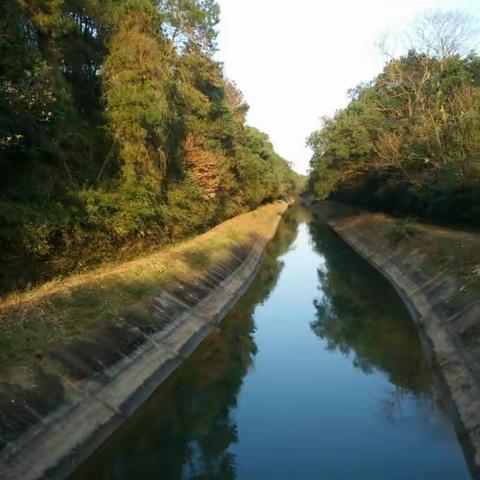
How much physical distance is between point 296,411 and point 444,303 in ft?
36.1

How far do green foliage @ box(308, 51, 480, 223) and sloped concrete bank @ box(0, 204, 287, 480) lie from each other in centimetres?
2014

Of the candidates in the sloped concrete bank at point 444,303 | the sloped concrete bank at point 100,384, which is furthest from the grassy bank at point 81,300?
the sloped concrete bank at point 444,303

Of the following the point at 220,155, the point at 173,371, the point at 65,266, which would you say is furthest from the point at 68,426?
the point at 220,155

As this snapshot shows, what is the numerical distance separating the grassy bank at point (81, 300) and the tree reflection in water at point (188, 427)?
10.2 feet

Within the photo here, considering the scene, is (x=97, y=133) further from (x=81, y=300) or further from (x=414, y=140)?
(x=414, y=140)

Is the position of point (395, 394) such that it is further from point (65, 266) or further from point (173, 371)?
point (65, 266)

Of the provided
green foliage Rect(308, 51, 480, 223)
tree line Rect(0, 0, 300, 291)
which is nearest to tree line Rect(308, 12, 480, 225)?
green foliage Rect(308, 51, 480, 223)

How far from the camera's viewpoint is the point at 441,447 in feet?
50.7

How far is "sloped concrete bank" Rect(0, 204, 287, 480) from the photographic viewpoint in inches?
510

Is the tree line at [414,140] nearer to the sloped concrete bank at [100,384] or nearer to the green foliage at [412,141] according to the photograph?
the green foliage at [412,141]

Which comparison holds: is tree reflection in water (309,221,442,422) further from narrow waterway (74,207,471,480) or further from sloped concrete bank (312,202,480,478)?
sloped concrete bank (312,202,480,478)

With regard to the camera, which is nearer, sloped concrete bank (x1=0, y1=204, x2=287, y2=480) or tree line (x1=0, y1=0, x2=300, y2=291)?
sloped concrete bank (x1=0, y1=204, x2=287, y2=480)

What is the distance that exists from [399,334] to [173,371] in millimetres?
10780

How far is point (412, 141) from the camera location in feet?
156
